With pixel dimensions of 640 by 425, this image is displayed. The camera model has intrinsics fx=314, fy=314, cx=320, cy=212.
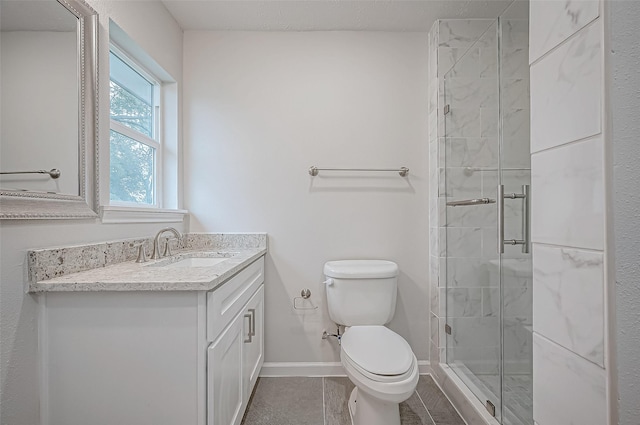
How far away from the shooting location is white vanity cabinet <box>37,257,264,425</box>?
102 centimetres

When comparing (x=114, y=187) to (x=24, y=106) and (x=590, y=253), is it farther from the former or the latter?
(x=590, y=253)

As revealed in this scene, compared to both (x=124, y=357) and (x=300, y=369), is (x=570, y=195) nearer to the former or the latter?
(x=124, y=357)

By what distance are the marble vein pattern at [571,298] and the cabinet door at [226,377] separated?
981 millimetres

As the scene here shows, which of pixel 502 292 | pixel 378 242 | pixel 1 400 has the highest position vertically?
pixel 378 242

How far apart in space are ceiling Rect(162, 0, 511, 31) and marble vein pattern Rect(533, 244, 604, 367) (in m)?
1.74

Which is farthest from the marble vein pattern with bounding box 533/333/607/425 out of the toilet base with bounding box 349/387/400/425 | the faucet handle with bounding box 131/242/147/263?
the faucet handle with bounding box 131/242/147/263

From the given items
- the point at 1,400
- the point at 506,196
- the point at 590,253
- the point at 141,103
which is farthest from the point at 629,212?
the point at 141,103

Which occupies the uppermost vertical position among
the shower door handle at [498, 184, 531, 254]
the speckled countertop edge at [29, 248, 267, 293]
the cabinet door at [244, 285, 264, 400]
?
the shower door handle at [498, 184, 531, 254]

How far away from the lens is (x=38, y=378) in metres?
1.03

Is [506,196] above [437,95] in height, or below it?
below

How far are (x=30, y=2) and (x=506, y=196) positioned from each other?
6.34 ft

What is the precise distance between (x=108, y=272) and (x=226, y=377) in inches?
23.9

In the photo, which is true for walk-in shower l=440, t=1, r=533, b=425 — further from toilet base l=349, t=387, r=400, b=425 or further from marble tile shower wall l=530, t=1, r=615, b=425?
marble tile shower wall l=530, t=1, r=615, b=425

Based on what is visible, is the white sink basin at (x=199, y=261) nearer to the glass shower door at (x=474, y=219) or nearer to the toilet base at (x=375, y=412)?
the toilet base at (x=375, y=412)
